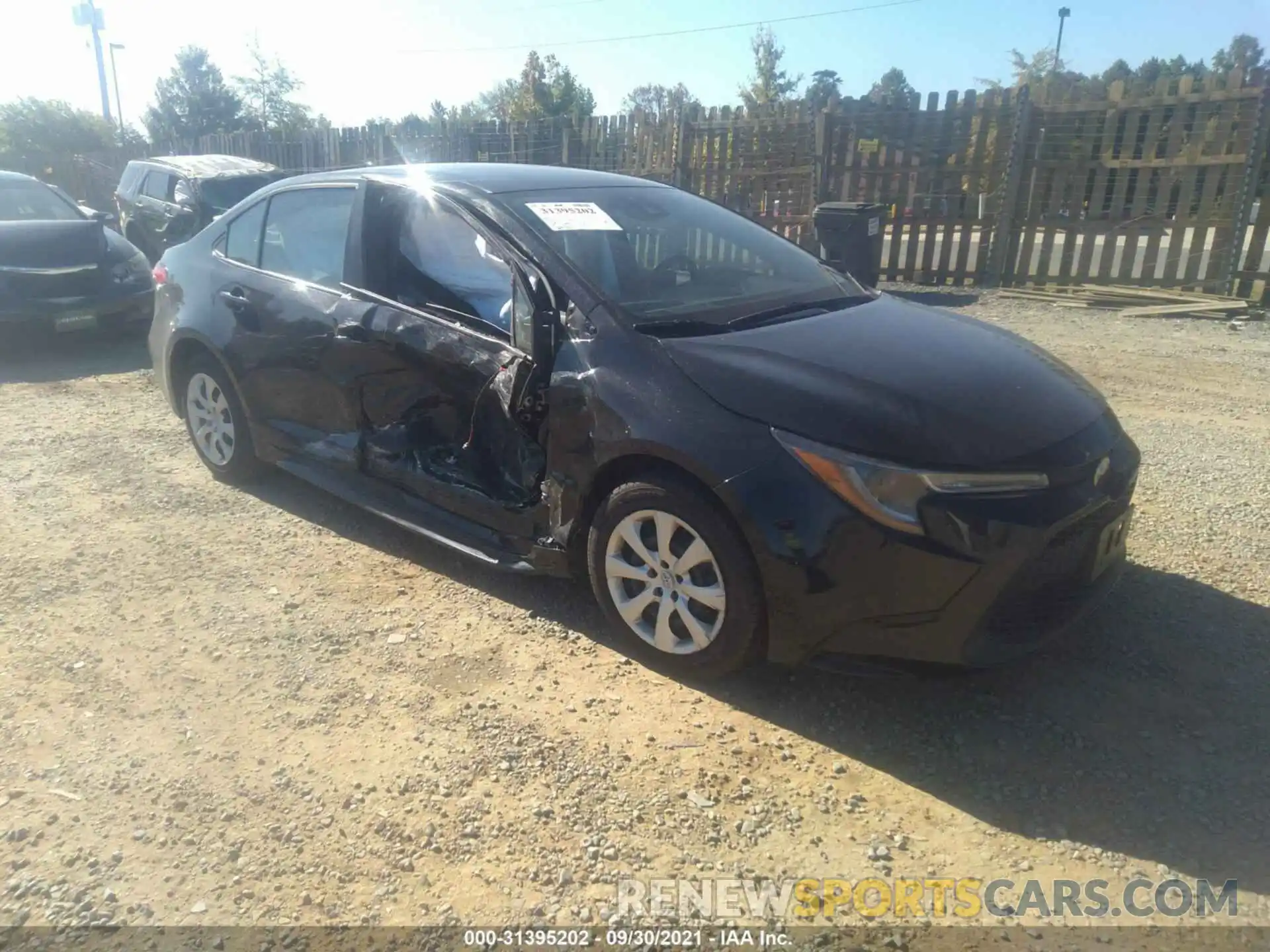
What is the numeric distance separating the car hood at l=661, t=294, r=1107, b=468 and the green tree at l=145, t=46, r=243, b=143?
60.6 m

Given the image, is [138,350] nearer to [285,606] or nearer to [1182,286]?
[285,606]

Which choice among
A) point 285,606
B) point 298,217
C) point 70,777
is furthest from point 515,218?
point 70,777

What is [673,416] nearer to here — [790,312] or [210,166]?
[790,312]

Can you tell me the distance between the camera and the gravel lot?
2.36 m

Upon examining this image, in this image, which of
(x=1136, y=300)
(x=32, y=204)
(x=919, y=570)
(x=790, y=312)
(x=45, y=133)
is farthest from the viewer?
(x=45, y=133)

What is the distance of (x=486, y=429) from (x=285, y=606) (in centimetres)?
113

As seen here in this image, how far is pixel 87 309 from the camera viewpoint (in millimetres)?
8227

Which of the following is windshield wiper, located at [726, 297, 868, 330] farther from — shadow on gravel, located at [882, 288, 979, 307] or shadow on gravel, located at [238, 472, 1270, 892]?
shadow on gravel, located at [882, 288, 979, 307]

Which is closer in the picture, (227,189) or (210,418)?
(210,418)

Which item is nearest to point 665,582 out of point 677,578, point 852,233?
point 677,578

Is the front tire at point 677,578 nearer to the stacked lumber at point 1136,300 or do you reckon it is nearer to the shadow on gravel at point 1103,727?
the shadow on gravel at point 1103,727

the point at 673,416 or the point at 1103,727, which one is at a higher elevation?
the point at 673,416

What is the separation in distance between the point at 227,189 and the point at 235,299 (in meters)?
8.27

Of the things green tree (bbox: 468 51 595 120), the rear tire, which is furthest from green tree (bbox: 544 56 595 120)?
the rear tire
